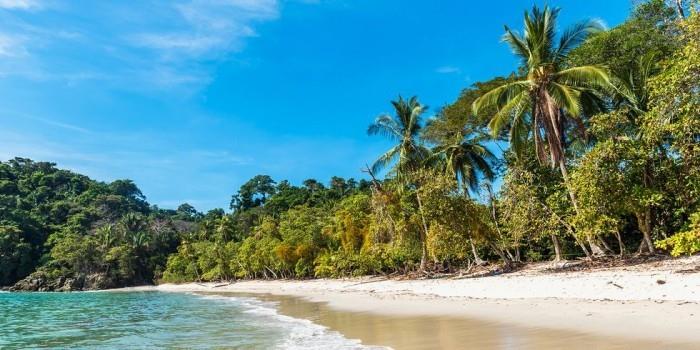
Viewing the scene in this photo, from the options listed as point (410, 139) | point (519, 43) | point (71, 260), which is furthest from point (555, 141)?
point (71, 260)

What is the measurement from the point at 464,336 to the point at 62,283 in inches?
3277

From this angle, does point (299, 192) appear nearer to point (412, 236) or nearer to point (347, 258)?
point (347, 258)

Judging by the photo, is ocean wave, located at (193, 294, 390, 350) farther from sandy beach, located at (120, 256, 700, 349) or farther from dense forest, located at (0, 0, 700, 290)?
dense forest, located at (0, 0, 700, 290)

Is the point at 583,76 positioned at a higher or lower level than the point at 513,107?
higher

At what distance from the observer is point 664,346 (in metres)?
5.45

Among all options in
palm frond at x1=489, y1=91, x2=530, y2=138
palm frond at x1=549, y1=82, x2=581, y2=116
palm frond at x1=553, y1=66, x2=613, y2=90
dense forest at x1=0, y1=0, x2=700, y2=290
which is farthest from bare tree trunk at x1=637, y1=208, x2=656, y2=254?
palm frond at x1=489, y1=91, x2=530, y2=138

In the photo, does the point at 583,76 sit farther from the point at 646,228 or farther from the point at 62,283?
the point at 62,283

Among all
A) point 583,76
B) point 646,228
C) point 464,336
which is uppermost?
point 583,76

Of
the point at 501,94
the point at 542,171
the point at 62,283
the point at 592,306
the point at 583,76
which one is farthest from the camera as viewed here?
the point at 62,283

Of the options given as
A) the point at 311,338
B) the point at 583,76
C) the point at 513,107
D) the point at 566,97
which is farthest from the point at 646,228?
the point at 311,338

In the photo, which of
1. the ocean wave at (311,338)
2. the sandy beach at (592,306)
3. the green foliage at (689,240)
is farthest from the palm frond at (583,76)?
the ocean wave at (311,338)

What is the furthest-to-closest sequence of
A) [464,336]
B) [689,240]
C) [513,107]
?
[513,107] → [689,240] → [464,336]

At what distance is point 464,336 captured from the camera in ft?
25.4

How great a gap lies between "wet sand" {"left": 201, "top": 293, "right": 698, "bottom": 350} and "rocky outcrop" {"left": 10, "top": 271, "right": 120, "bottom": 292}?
239ft
